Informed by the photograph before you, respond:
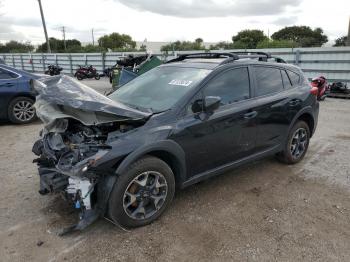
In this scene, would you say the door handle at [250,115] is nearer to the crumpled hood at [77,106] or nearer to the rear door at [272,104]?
the rear door at [272,104]

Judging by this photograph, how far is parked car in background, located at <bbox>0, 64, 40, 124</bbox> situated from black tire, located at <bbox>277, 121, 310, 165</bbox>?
5.91m

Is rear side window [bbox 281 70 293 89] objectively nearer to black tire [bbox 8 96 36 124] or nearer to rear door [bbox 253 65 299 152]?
rear door [bbox 253 65 299 152]

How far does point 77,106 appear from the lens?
10.3 ft

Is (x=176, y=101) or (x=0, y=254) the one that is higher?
(x=176, y=101)

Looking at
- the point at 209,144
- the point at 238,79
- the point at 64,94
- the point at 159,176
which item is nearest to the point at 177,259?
the point at 159,176

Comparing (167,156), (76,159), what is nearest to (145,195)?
(167,156)

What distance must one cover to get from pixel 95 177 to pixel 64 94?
36.5 inches

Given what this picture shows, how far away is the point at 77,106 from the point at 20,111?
5601 mm

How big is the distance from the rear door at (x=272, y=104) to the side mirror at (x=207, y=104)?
0.82m

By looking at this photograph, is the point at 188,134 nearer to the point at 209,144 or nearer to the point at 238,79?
the point at 209,144

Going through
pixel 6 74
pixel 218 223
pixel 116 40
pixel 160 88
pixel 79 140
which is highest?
pixel 116 40

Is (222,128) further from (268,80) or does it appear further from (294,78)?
(294,78)

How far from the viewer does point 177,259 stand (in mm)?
2896

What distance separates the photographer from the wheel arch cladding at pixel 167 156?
3061mm
